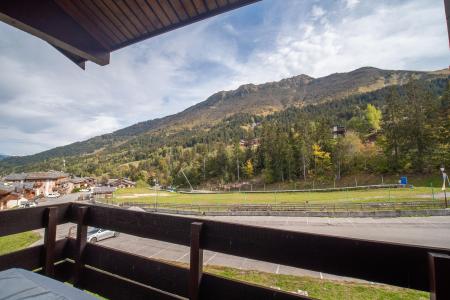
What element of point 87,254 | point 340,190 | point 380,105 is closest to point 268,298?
point 87,254

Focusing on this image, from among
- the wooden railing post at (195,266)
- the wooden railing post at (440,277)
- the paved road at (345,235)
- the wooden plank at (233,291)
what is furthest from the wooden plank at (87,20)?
the paved road at (345,235)

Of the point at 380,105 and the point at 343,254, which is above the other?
the point at 380,105

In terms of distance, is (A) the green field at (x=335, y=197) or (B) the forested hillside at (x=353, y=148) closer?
(A) the green field at (x=335, y=197)

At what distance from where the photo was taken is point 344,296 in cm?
645

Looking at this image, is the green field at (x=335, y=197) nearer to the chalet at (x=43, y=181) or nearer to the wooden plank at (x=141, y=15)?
the wooden plank at (x=141, y=15)

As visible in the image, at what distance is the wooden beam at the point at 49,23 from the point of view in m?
2.12

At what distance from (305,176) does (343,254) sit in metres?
62.7

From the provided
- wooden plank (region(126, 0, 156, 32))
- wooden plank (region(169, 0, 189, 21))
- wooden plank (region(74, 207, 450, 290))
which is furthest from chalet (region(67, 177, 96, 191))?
wooden plank (region(74, 207, 450, 290))

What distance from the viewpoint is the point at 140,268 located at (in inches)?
74.8

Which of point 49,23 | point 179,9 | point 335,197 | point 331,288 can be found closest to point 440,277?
point 179,9

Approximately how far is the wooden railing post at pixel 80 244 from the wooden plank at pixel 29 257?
293 mm

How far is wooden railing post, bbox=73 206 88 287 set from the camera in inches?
86.4

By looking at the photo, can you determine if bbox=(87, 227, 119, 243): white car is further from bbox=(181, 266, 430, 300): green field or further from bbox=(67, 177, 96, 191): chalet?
bbox=(67, 177, 96, 191): chalet

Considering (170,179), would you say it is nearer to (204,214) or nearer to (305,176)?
(305,176)
